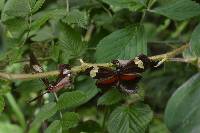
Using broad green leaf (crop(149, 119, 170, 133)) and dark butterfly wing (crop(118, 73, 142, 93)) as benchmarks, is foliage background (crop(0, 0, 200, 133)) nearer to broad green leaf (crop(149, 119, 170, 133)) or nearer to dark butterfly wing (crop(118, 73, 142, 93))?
dark butterfly wing (crop(118, 73, 142, 93))

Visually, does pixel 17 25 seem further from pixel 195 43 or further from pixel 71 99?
pixel 195 43

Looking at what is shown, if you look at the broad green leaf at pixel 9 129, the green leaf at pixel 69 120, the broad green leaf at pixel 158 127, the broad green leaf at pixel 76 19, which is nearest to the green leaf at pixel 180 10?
the broad green leaf at pixel 76 19

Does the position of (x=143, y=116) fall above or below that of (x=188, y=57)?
below

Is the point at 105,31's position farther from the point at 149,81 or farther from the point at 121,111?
the point at 149,81

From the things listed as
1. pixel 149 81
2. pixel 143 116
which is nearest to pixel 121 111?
pixel 143 116

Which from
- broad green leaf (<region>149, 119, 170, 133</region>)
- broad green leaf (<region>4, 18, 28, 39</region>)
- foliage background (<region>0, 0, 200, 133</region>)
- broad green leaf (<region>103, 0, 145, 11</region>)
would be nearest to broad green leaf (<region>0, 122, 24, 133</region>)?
broad green leaf (<region>149, 119, 170, 133</region>)

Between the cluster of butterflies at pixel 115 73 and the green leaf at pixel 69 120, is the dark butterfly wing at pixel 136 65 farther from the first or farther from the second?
the green leaf at pixel 69 120
